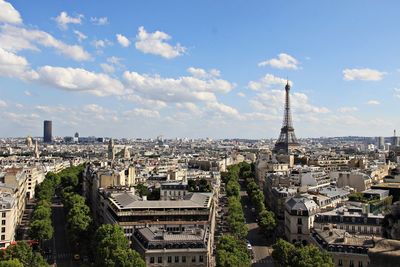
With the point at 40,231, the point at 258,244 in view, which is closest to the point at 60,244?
the point at 40,231

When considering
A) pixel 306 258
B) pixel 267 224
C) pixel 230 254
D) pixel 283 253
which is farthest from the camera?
pixel 267 224

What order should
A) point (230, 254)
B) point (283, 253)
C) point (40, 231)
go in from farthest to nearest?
point (40, 231), point (230, 254), point (283, 253)

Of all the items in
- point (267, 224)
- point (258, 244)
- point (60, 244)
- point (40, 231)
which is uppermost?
point (267, 224)

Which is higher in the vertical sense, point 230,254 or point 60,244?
point 230,254

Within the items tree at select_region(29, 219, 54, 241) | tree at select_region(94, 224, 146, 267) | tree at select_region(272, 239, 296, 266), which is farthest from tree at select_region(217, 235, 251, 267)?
tree at select_region(29, 219, 54, 241)

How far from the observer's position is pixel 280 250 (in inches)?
2261

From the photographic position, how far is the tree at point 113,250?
5391cm

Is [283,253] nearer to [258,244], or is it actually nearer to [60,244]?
[258,244]

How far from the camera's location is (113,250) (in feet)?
186

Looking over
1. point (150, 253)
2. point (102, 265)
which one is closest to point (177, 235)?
point (150, 253)

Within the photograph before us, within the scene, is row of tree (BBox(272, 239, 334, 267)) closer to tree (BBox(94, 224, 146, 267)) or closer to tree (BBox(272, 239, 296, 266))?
tree (BBox(272, 239, 296, 266))

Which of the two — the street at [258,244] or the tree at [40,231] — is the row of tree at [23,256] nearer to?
the tree at [40,231]

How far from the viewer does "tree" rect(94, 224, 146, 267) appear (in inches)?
2122

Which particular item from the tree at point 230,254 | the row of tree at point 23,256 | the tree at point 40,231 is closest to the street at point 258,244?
the tree at point 230,254
